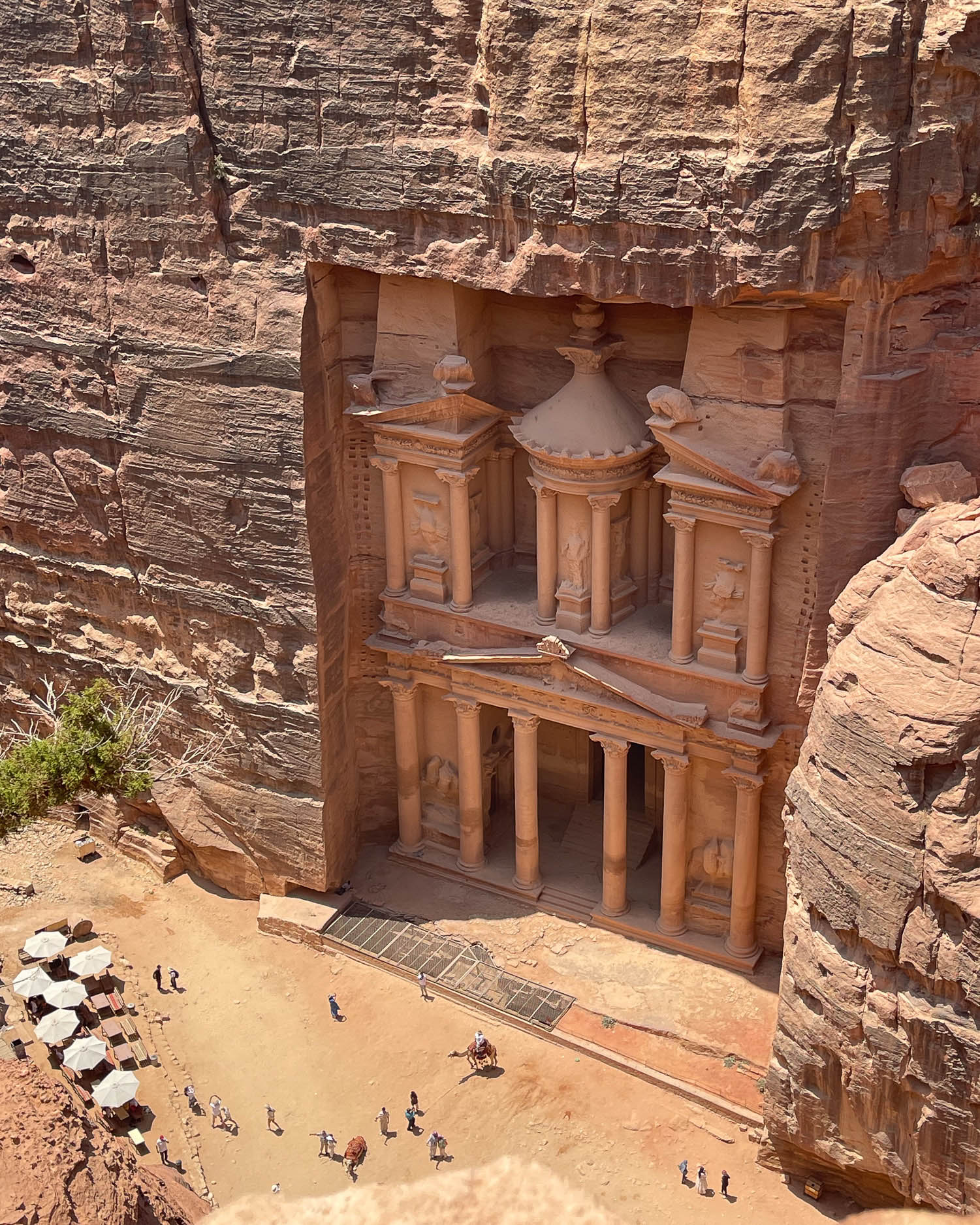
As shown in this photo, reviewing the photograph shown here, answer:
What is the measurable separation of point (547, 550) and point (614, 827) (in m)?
4.59

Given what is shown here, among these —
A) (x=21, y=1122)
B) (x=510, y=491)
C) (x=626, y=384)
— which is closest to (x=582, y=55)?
(x=626, y=384)

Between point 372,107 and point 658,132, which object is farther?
point 372,107

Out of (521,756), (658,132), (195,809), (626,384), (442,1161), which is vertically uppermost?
(658,132)

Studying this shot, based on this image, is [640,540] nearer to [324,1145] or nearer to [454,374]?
[454,374]

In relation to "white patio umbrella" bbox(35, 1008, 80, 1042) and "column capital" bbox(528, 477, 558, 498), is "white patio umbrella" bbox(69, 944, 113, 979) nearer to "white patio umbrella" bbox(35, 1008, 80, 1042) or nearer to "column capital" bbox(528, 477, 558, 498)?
"white patio umbrella" bbox(35, 1008, 80, 1042)

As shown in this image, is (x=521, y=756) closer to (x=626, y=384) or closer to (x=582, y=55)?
(x=626, y=384)

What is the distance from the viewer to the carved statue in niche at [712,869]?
2311 cm

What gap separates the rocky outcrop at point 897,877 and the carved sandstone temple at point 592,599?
3.01 m

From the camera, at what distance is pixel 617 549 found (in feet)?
75.3

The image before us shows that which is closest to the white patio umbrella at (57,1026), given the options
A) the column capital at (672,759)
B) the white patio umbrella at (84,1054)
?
the white patio umbrella at (84,1054)

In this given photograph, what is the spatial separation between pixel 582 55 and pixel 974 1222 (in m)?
14.5

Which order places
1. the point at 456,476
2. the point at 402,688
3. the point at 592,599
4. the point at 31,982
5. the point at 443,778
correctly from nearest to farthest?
the point at 592,599
the point at 456,476
the point at 31,982
the point at 402,688
the point at 443,778

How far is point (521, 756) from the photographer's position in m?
24.0

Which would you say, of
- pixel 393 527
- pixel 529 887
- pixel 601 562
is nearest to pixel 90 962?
pixel 529 887
